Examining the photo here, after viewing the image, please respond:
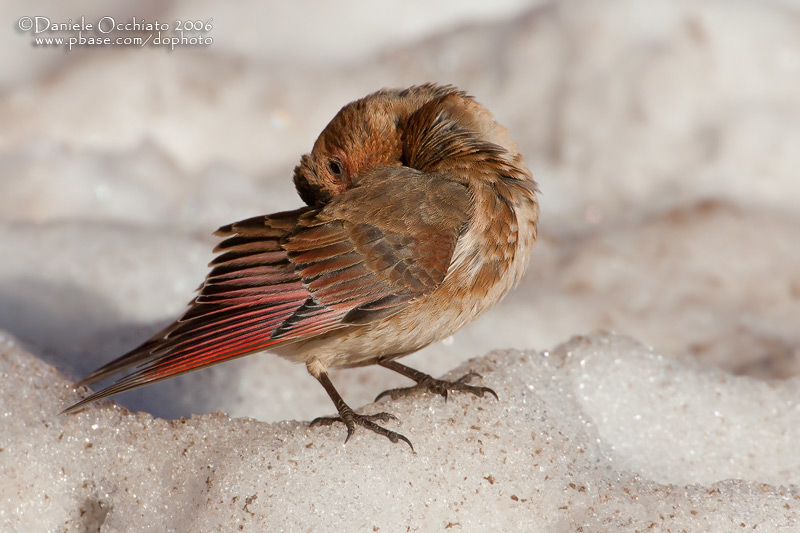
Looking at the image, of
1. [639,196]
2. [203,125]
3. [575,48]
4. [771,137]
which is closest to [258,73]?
[203,125]

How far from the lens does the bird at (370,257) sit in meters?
3.32

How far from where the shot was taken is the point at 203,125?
7727 mm

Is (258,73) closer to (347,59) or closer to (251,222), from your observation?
(347,59)

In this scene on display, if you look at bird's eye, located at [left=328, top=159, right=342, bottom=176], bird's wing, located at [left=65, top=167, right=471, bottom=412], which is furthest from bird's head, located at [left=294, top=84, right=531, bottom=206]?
bird's wing, located at [left=65, top=167, right=471, bottom=412]

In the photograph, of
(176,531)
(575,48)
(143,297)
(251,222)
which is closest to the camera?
(176,531)

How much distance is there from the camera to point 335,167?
361 cm

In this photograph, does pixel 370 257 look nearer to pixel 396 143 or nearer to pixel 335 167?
pixel 335 167

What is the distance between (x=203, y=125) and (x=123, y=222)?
1.54 metres

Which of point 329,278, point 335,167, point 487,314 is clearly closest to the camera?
point 329,278

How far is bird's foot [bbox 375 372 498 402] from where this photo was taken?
3589 mm

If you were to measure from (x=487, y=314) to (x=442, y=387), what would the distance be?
2193 mm

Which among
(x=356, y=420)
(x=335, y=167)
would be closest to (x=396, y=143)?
Result: (x=335, y=167)

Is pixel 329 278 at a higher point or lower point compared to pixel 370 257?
lower

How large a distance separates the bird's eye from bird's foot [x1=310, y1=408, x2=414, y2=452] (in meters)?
0.96
